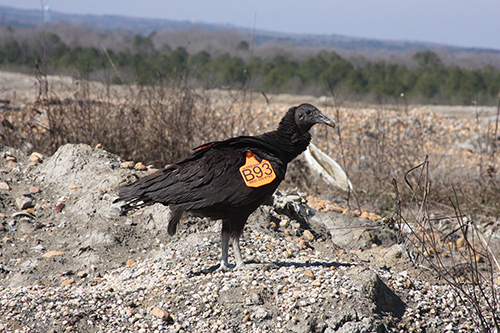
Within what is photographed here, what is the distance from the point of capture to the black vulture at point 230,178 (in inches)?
144

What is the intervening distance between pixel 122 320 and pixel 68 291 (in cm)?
88

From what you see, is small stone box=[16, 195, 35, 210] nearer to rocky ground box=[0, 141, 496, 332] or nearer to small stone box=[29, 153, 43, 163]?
rocky ground box=[0, 141, 496, 332]

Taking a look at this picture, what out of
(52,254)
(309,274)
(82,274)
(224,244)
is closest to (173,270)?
(224,244)

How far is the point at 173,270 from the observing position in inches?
163

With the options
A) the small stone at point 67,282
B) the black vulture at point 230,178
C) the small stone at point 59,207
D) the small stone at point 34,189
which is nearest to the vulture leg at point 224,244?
the black vulture at point 230,178

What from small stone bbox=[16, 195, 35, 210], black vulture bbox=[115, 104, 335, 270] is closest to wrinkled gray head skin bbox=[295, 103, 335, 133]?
black vulture bbox=[115, 104, 335, 270]

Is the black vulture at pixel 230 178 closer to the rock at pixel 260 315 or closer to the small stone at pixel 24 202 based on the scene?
the rock at pixel 260 315

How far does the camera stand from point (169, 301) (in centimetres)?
365

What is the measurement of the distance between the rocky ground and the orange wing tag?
2.73 ft

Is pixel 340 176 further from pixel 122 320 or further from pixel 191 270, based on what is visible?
pixel 122 320

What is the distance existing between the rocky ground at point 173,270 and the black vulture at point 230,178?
506mm

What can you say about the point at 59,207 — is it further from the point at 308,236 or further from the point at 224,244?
the point at 308,236

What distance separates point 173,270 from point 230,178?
1.08 metres

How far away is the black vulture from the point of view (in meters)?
3.66
